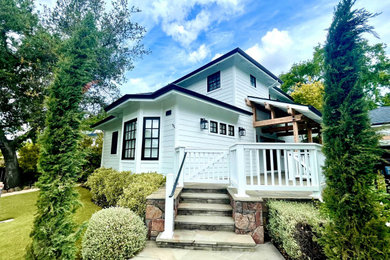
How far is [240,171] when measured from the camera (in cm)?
353

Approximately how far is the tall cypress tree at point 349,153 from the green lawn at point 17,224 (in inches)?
127

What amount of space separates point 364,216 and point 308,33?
7.06m

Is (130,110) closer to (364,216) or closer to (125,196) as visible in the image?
(125,196)

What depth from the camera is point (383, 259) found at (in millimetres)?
1584

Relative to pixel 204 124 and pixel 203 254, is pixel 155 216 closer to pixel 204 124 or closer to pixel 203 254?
pixel 203 254

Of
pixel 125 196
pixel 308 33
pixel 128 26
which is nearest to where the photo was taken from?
pixel 125 196

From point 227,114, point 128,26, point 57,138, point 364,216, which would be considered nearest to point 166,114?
point 227,114

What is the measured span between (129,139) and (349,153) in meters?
6.44

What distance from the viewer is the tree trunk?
30.5 feet

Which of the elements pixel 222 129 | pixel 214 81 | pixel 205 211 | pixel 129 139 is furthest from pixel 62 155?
pixel 214 81

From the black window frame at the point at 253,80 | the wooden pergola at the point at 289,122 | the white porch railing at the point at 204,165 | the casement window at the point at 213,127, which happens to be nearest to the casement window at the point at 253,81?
the black window frame at the point at 253,80

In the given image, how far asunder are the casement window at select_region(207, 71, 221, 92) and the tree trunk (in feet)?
39.9

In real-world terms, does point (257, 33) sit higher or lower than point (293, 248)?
higher

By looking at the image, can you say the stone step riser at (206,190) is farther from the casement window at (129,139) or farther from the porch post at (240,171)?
the casement window at (129,139)
